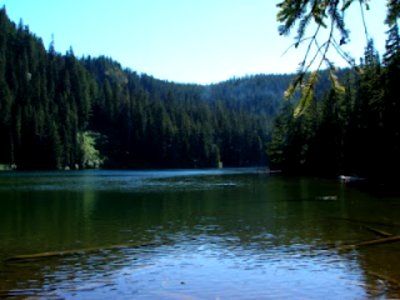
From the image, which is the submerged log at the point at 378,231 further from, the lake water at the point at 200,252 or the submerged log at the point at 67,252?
the submerged log at the point at 67,252

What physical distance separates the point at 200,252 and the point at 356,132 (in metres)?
63.6

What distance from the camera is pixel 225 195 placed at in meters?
55.9

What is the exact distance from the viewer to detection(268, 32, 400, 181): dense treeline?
222ft

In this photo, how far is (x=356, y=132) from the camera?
8125 cm

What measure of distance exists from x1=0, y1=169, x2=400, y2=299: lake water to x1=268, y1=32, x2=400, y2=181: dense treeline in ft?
59.8

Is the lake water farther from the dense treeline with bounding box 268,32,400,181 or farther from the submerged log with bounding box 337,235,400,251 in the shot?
the dense treeline with bounding box 268,32,400,181

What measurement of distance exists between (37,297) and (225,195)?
134 feet

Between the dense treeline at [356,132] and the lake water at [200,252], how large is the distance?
18.2 m

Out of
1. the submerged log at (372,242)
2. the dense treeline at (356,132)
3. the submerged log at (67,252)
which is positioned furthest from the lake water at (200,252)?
the dense treeline at (356,132)

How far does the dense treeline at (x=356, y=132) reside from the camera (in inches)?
2665

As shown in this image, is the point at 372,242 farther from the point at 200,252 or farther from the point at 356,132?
the point at 356,132

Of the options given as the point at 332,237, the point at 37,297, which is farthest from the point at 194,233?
the point at 37,297

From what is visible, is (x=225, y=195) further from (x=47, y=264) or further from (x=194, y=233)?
(x=47, y=264)

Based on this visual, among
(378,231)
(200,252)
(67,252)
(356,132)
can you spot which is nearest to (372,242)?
(378,231)
